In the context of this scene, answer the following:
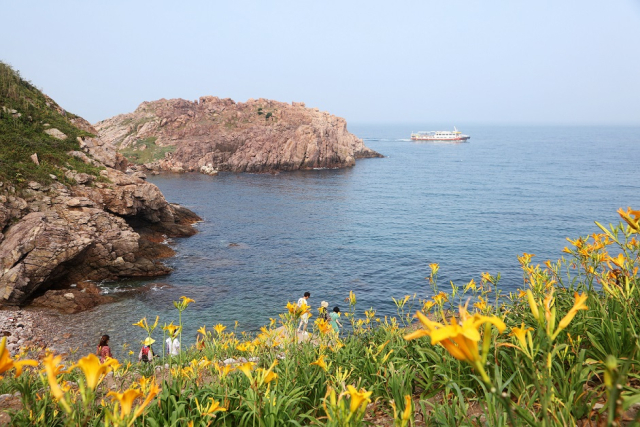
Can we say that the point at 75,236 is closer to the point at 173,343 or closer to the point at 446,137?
the point at 173,343

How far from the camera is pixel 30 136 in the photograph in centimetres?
2542

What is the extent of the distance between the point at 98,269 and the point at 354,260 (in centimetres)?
1377

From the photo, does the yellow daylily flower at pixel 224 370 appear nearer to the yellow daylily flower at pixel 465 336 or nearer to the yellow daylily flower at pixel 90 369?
the yellow daylily flower at pixel 90 369

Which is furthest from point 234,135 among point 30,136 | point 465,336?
point 465,336

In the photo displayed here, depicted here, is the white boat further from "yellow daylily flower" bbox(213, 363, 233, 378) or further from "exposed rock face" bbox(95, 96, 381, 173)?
"yellow daylily flower" bbox(213, 363, 233, 378)

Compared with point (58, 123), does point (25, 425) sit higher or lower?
lower

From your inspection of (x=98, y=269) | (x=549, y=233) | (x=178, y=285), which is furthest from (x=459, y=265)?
(x=98, y=269)

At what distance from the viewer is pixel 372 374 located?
15.3 feet

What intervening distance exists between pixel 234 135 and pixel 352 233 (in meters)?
46.3

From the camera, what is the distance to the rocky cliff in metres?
18.2

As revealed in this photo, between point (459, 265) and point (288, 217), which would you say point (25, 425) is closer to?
point (459, 265)

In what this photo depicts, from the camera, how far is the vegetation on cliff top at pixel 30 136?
21.9m

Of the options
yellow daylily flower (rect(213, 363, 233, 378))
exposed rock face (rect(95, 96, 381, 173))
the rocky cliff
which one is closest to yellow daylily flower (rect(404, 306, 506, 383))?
yellow daylily flower (rect(213, 363, 233, 378))

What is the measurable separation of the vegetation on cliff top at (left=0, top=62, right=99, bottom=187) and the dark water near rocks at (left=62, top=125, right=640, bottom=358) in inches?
306
